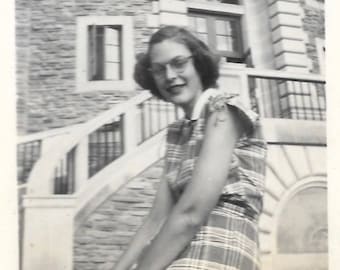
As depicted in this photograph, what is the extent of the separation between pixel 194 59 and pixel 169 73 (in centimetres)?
8

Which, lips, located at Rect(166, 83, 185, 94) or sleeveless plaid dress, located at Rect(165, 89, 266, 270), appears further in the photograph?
lips, located at Rect(166, 83, 185, 94)

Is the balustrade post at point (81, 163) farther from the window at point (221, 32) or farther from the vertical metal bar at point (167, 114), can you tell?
the window at point (221, 32)

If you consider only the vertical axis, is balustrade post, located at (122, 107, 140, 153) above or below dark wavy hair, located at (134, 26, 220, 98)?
below

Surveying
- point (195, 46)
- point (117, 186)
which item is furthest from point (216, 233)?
point (195, 46)

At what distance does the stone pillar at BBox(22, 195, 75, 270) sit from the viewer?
139 centimetres

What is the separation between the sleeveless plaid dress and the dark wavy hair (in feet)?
0.51

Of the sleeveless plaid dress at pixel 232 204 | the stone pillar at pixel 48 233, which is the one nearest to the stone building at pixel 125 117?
the stone pillar at pixel 48 233

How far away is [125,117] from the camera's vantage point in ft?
4.89

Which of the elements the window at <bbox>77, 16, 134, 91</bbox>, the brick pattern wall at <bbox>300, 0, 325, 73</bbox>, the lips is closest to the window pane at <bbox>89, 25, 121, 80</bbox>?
the window at <bbox>77, 16, 134, 91</bbox>

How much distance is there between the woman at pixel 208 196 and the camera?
1123 mm

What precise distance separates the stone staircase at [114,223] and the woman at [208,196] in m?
0.11

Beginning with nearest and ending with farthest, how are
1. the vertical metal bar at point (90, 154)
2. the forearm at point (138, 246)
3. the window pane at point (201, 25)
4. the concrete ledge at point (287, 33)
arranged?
the forearm at point (138, 246), the vertical metal bar at point (90, 154), the window pane at point (201, 25), the concrete ledge at point (287, 33)

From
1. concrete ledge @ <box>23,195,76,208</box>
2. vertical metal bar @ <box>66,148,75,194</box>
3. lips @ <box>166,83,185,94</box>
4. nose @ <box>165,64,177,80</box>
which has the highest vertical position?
nose @ <box>165,64,177,80</box>

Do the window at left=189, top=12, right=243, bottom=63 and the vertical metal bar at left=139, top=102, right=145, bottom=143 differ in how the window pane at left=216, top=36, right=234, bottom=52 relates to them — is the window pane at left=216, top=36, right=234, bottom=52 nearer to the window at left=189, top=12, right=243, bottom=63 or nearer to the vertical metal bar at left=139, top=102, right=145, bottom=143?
the window at left=189, top=12, right=243, bottom=63
